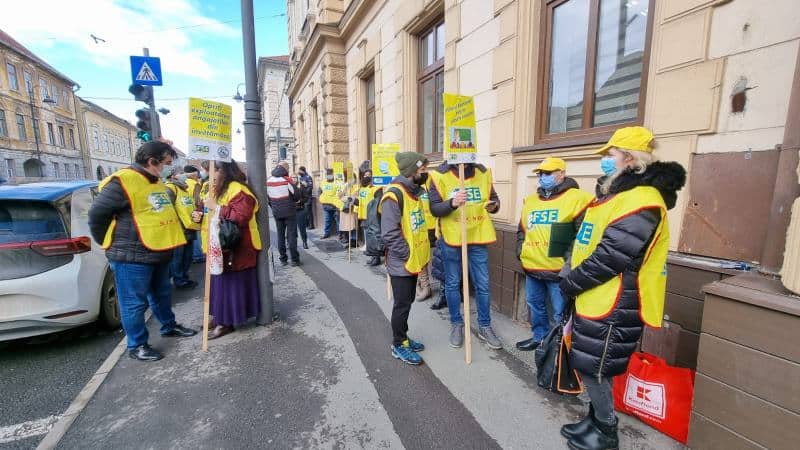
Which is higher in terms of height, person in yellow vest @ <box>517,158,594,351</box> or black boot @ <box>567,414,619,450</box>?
person in yellow vest @ <box>517,158,594,351</box>

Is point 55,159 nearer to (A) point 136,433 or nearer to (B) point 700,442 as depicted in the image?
(A) point 136,433

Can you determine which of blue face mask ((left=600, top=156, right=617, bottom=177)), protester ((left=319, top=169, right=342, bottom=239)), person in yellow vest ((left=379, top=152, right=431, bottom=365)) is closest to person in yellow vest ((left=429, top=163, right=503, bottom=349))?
person in yellow vest ((left=379, top=152, right=431, bottom=365))

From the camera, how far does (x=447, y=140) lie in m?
3.04

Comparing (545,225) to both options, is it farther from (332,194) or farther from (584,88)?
(332,194)

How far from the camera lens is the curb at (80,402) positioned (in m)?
2.19

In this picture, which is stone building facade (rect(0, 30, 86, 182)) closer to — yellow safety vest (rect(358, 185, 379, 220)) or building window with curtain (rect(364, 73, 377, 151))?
building window with curtain (rect(364, 73, 377, 151))

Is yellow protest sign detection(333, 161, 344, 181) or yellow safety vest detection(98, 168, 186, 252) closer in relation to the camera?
yellow safety vest detection(98, 168, 186, 252)

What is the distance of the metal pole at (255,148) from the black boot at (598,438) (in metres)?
3.09

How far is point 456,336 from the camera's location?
334 centimetres

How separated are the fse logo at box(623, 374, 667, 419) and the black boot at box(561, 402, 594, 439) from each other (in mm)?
355

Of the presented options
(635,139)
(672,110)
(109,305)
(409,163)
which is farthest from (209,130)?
(672,110)

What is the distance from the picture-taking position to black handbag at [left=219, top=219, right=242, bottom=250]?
3.21m

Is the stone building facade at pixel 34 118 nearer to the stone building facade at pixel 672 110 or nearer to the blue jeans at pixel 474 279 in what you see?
the stone building facade at pixel 672 110

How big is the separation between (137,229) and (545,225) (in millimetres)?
3460
